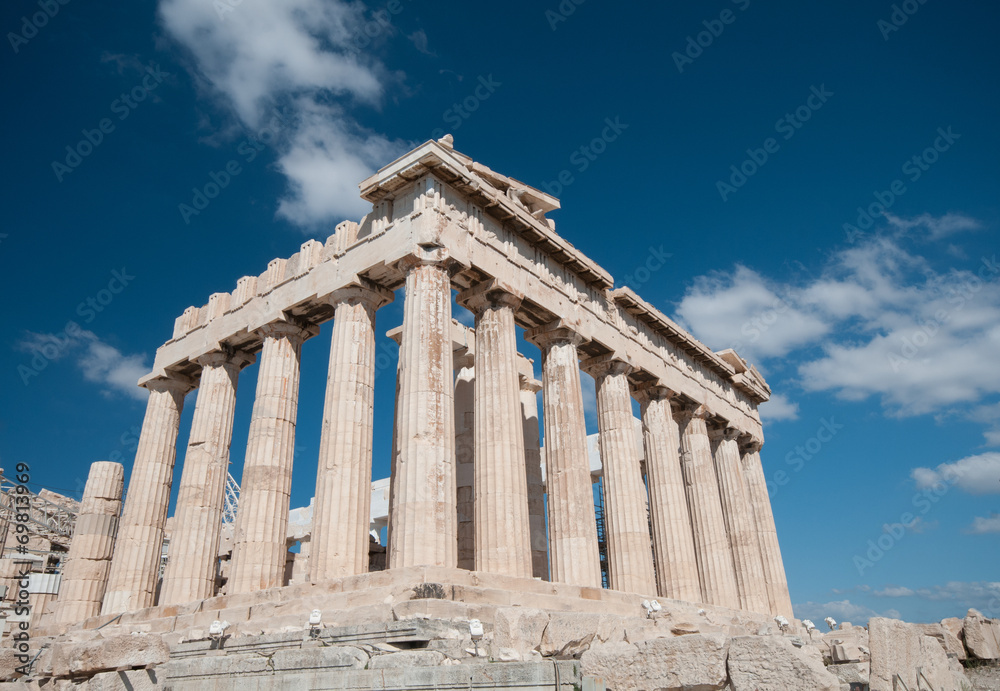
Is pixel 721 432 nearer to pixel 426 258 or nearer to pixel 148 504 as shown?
pixel 426 258

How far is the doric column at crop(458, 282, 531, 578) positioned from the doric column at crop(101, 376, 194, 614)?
41.5 feet

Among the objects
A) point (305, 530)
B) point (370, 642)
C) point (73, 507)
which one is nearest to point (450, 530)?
point (370, 642)

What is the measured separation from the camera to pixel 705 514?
2897cm

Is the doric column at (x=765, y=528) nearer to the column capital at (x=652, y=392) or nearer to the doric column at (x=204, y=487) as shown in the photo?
the column capital at (x=652, y=392)

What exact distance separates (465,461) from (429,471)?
28.4ft

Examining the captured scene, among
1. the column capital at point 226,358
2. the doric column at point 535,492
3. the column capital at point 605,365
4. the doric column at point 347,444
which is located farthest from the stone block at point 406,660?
the column capital at point 226,358

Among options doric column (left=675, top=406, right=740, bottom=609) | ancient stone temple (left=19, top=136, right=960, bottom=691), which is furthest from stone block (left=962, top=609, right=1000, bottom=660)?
doric column (left=675, top=406, right=740, bottom=609)

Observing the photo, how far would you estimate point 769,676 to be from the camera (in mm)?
7785

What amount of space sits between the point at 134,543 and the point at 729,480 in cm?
2392

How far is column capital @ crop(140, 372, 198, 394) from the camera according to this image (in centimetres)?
2720

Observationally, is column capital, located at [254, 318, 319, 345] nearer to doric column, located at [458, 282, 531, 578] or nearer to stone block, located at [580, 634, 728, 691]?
doric column, located at [458, 282, 531, 578]

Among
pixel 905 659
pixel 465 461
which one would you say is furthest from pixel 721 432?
pixel 905 659

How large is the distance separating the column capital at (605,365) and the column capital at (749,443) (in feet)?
37.4

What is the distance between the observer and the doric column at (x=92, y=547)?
24422 millimetres
